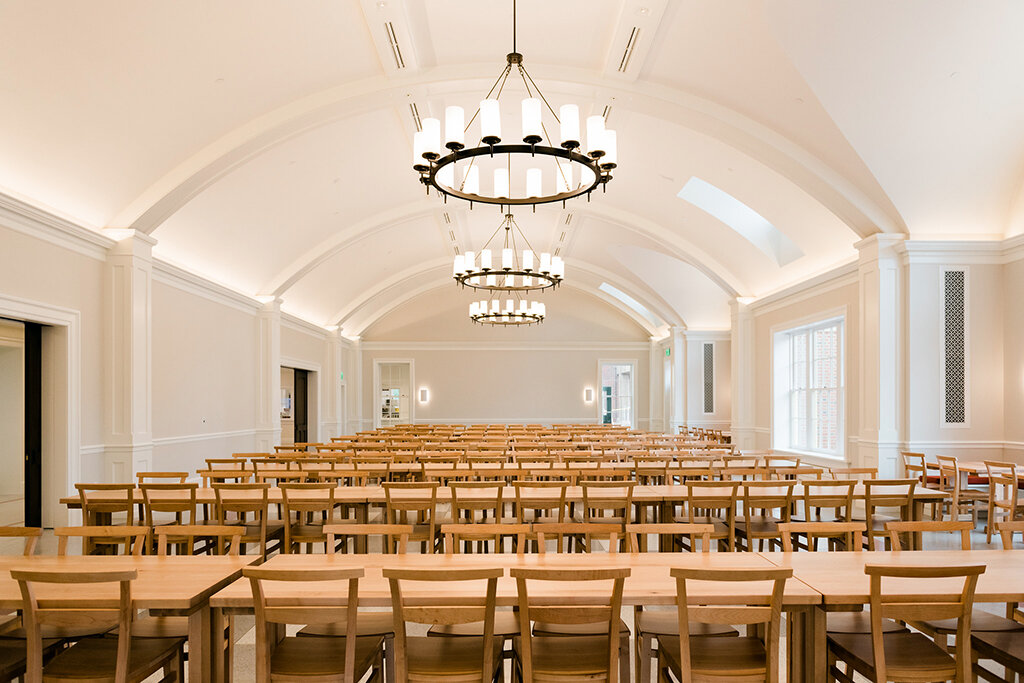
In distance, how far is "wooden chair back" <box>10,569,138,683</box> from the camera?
2891mm

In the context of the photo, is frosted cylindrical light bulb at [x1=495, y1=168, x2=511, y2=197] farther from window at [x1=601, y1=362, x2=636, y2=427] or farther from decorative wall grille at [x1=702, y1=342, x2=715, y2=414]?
window at [x1=601, y1=362, x2=636, y2=427]

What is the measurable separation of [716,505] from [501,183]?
372 centimetres

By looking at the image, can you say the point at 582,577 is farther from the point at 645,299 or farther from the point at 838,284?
the point at 645,299

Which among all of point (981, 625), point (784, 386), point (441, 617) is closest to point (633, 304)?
point (784, 386)

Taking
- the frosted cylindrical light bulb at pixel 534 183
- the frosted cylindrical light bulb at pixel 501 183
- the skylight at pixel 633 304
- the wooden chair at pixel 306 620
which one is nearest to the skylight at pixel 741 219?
the frosted cylindrical light bulb at pixel 534 183

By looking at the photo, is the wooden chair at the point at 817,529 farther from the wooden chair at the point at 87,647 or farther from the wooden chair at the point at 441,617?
the wooden chair at the point at 87,647

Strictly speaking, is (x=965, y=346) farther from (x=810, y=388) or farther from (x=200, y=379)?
(x=200, y=379)

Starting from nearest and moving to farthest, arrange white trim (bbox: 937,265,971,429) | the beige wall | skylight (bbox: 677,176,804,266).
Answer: white trim (bbox: 937,265,971,429) → the beige wall → skylight (bbox: 677,176,804,266)

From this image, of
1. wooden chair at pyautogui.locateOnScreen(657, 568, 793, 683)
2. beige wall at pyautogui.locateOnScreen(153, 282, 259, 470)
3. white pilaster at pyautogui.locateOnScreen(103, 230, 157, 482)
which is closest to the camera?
wooden chair at pyautogui.locateOnScreen(657, 568, 793, 683)

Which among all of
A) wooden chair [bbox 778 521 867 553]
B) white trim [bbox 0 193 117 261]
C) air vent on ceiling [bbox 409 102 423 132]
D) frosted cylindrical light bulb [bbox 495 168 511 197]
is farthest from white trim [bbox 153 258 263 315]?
wooden chair [bbox 778 521 867 553]

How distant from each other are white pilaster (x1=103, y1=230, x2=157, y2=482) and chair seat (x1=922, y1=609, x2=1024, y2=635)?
8829 mm

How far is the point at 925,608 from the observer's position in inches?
117

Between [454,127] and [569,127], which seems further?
[454,127]

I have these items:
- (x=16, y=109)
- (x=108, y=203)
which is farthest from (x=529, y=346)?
(x=16, y=109)
